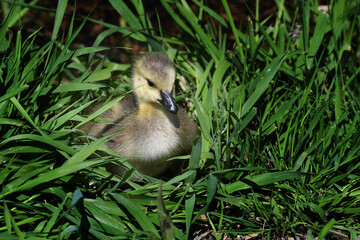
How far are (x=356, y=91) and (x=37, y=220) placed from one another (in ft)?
6.49

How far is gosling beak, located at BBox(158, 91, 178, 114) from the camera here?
227 centimetres

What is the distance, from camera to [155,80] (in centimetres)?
238

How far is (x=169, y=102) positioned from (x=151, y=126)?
182 millimetres

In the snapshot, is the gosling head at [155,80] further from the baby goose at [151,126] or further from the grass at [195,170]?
the grass at [195,170]

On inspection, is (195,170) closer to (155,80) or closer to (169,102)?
(169,102)

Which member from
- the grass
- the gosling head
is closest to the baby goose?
the gosling head

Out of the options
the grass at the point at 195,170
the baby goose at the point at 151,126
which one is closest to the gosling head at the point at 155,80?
the baby goose at the point at 151,126

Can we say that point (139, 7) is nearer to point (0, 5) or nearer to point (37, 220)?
point (0, 5)

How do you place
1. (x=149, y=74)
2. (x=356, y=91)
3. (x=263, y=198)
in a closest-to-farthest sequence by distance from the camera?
(x=263, y=198), (x=149, y=74), (x=356, y=91)

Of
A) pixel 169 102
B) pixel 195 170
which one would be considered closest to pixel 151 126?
pixel 169 102

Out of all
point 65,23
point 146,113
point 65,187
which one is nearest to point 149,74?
point 146,113

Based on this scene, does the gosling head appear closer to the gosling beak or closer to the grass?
the gosling beak

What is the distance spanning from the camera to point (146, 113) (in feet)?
8.05

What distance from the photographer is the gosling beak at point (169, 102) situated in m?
2.27
